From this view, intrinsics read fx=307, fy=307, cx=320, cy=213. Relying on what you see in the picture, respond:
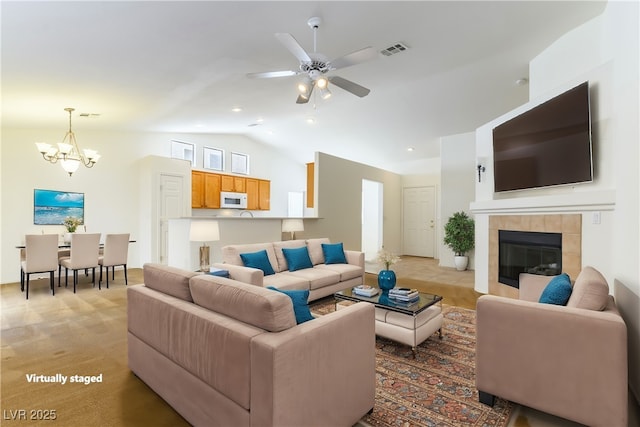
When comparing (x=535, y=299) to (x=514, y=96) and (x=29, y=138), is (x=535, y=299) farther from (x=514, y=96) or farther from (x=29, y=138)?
(x=29, y=138)

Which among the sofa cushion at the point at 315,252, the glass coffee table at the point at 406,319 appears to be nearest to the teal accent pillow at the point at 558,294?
the glass coffee table at the point at 406,319

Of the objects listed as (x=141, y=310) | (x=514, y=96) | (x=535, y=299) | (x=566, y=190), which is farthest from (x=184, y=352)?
(x=514, y=96)

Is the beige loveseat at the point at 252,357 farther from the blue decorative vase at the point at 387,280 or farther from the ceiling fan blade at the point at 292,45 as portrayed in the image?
the ceiling fan blade at the point at 292,45

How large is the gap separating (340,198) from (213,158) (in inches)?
140

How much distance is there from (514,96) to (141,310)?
238 inches

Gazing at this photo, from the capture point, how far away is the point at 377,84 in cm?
486

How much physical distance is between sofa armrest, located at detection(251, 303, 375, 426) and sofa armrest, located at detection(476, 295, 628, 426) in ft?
2.50

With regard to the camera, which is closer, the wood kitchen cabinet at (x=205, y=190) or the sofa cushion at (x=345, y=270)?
the sofa cushion at (x=345, y=270)

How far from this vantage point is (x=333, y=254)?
15.5 ft

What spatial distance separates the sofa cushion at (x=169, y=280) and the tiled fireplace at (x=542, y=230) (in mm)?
3889

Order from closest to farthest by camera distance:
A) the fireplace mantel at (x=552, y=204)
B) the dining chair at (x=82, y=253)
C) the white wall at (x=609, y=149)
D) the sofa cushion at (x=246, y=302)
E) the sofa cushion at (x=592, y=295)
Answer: the sofa cushion at (x=246, y=302), the sofa cushion at (x=592, y=295), the white wall at (x=609, y=149), the fireplace mantel at (x=552, y=204), the dining chair at (x=82, y=253)

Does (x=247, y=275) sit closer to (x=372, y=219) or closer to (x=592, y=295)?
(x=592, y=295)

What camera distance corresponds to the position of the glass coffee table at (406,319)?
261 centimetres

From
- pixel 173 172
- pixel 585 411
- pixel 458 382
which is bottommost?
pixel 458 382
